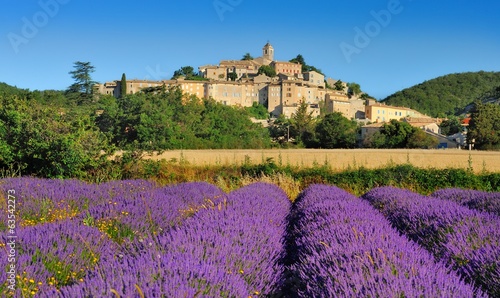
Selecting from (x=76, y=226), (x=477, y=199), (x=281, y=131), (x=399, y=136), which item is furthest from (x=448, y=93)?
(x=76, y=226)

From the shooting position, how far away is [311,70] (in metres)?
126

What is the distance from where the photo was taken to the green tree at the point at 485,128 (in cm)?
5303

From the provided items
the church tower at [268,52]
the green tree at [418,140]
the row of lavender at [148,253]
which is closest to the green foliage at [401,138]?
the green tree at [418,140]

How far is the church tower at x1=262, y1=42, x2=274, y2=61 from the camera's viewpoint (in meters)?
135

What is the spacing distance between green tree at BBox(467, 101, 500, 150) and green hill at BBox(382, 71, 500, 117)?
7067cm

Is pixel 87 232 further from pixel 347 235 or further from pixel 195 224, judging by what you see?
pixel 347 235

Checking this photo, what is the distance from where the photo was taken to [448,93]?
145875 mm

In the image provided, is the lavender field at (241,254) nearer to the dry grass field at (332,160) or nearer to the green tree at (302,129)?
the dry grass field at (332,160)

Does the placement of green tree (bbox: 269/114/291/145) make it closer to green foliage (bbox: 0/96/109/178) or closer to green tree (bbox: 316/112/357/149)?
green tree (bbox: 316/112/357/149)

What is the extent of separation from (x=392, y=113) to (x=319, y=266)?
110318mm

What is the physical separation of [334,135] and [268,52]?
8531 cm

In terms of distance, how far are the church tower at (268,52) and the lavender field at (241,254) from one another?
132454mm

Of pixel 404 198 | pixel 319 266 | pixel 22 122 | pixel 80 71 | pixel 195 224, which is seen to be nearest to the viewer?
pixel 319 266

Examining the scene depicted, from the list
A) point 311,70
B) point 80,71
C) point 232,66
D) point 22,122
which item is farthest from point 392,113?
point 22,122
